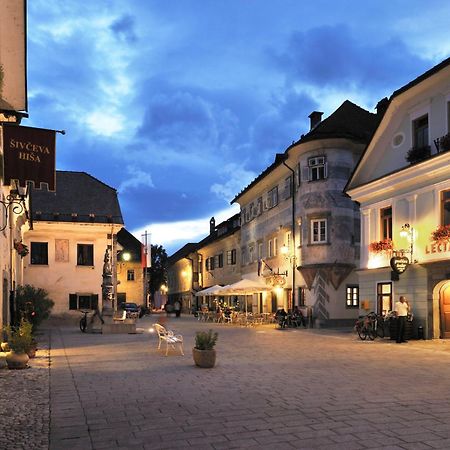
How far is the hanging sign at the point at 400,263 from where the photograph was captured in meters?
19.3

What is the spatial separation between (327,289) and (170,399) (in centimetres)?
2064

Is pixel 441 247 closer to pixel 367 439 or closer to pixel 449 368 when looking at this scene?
pixel 449 368

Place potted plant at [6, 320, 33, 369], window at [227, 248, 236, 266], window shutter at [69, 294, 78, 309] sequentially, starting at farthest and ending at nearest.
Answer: window at [227, 248, 236, 266], window shutter at [69, 294, 78, 309], potted plant at [6, 320, 33, 369]

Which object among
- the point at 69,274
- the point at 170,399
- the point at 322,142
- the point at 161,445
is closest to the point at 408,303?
the point at 322,142

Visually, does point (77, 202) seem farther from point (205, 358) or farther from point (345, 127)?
point (205, 358)

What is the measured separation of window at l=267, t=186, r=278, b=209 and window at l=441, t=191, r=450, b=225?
15.9 m

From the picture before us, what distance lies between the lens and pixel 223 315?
34.0 metres

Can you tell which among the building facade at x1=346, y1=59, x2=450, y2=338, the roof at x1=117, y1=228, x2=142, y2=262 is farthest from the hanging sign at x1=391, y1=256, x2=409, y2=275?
the roof at x1=117, y1=228, x2=142, y2=262

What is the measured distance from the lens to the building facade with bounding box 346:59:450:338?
736 inches

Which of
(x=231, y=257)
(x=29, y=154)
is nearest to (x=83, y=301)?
(x=231, y=257)

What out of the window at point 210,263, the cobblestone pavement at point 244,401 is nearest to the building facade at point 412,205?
the cobblestone pavement at point 244,401

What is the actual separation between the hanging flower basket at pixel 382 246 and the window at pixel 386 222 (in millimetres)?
578

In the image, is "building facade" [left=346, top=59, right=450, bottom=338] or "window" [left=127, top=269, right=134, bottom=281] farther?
"window" [left=127, top=269, right=134, bottom=281]

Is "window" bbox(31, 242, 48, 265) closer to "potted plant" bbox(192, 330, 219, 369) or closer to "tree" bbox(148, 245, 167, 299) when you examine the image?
"potted plant" bbox(192, 330, 219, 369)
